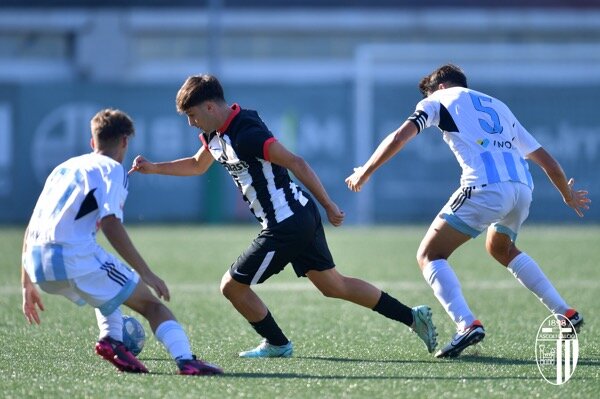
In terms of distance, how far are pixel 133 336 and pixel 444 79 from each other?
2.46m

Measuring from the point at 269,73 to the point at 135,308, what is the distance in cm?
2411

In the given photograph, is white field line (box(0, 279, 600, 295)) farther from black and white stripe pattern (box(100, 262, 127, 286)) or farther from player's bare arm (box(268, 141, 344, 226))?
black and white stripe pattern (box(100, 262, 127, 286))

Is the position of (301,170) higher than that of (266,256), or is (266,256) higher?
(301,170)

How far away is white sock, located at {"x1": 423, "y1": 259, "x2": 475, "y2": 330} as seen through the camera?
651cm

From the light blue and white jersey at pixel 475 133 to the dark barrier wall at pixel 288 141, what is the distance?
16.4 metres

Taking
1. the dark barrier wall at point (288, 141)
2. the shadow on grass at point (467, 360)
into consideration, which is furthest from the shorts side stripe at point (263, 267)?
the dark barrier wall at point (288, 141)

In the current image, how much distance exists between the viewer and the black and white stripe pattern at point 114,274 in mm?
5648

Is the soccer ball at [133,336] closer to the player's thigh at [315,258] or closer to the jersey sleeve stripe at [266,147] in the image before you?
the player's thigh at [315,258]

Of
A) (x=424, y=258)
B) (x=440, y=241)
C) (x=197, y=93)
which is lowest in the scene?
(x=424, y=258)

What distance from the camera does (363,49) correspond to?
80.9 ft

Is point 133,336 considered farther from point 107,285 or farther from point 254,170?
point 254,170

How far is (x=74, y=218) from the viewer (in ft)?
18.5

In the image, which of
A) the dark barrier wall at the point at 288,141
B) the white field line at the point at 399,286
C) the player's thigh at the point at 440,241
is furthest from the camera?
the dark barrier wall at the point at 288,141

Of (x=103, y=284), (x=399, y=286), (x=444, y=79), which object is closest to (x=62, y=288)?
(x=103, y=284)
